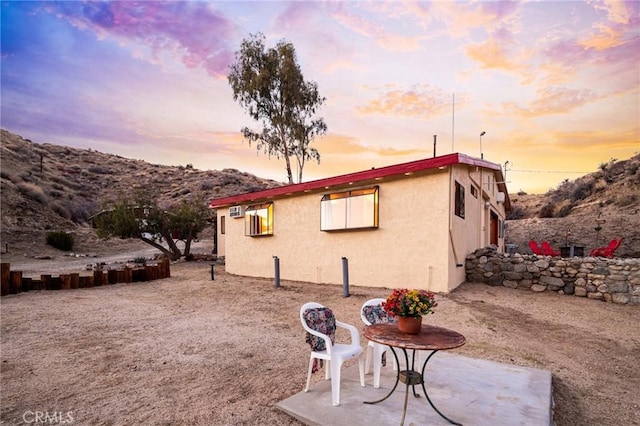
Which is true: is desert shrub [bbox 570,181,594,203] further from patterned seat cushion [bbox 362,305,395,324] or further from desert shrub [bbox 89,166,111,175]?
desert shrub [bbox 89,166,111,175]

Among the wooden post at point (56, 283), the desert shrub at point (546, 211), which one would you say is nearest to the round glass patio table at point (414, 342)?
the wooden post at point (56, 283)

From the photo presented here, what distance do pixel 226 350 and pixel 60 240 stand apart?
1846 centimetres

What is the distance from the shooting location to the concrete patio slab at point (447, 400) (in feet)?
9.14

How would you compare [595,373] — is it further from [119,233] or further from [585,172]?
[585,172]

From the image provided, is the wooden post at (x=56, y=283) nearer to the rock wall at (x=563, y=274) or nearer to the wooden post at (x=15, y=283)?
the wooden post at (x=15, y=283)

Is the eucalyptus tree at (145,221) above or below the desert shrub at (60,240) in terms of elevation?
above

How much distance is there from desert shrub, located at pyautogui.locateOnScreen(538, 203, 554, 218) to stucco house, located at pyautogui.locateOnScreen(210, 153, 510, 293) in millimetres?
12266

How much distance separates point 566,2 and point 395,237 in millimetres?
7987

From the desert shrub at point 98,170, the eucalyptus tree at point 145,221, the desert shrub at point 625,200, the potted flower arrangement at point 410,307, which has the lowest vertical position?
the potted flower arrangement at point 410,307

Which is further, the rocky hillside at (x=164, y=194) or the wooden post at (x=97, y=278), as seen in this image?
the rocky hillside at (x=164, y=194)

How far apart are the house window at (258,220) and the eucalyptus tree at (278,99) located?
731 centimetres

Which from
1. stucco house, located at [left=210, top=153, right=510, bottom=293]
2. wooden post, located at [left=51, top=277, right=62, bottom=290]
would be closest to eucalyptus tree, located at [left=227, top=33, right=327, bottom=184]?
stucco house, located at [left=210, top=153, right=510, bottom=293]

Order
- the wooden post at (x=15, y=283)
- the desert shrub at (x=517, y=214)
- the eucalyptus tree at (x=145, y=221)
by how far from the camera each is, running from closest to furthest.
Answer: the wooden post at (x=15, y=283), the eucalyptus tree at (x=145, y=221), the desert shrub at (x=517, y=214)

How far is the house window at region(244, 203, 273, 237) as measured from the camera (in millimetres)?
11852
